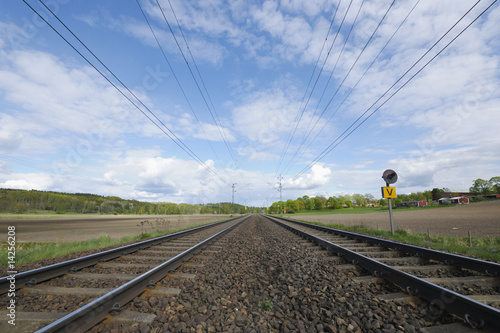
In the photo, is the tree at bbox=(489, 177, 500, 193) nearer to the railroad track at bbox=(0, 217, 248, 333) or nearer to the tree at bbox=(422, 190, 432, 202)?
the tree at bbox=(422, 190, 432, 202)

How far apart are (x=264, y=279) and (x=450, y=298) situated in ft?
9.61

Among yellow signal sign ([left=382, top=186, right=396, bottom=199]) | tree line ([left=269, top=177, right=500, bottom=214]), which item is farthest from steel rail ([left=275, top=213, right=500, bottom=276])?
Answer: tree line ([left=269, top=177, right=500, bottom=214])

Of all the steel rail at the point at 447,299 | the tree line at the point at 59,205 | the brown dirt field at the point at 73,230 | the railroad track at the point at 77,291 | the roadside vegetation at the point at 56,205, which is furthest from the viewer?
the tree line at the point at 59,205

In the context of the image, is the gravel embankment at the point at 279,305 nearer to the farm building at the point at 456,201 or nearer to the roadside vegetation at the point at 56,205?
the roadside vegetation at the point at 56,205

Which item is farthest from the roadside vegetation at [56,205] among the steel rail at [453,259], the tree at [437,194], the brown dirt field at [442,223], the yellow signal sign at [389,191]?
the tree at [437,194]

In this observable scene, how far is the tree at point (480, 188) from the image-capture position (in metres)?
144

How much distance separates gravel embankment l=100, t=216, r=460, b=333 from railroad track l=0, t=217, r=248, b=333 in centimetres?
23

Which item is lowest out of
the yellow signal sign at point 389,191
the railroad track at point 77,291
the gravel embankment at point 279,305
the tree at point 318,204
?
the tree at point 318,204

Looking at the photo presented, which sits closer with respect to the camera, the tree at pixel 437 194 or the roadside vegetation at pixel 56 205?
the roadside vegetation at pixel 56 205

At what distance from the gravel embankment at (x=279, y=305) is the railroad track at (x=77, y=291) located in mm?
226

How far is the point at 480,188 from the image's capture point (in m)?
148

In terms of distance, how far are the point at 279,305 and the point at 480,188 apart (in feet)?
681

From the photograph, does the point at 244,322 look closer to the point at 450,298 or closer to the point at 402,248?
the point at 450,298

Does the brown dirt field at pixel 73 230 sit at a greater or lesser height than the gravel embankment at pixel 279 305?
lesser
